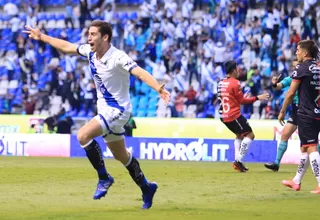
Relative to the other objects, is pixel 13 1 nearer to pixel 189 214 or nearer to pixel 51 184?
pixel 51 184

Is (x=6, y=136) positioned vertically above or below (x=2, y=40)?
below

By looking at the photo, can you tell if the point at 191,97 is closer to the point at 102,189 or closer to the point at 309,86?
the point at 309,86

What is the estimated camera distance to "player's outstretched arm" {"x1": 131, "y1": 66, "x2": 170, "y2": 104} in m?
9.92

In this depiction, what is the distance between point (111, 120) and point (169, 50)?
2174cm

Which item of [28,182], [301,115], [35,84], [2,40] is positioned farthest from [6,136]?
[301,115]

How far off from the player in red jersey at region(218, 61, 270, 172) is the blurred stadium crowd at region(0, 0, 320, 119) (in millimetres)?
9726

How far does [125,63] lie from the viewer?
1088cm

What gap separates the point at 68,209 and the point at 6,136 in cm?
1782

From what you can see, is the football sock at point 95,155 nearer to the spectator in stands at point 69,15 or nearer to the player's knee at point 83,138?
the player's knee at point 83,138

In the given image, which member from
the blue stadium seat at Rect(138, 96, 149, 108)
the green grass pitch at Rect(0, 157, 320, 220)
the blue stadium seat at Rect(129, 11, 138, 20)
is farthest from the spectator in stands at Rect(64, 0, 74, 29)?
the green grass pitch at Rect(0, 157, 320, 220)

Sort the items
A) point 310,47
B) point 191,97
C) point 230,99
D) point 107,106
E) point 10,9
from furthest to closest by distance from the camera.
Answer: point 10,9 < point 191,97 < point 230,99 < point 310,47 < point 107,106

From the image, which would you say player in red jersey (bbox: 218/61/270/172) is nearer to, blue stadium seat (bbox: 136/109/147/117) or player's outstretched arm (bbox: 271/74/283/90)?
player's outstretched arm (bbox: 271/74/283/90)

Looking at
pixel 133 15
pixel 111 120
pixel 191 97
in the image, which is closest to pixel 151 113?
pixel 191 97

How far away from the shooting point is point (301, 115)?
1347 cm
